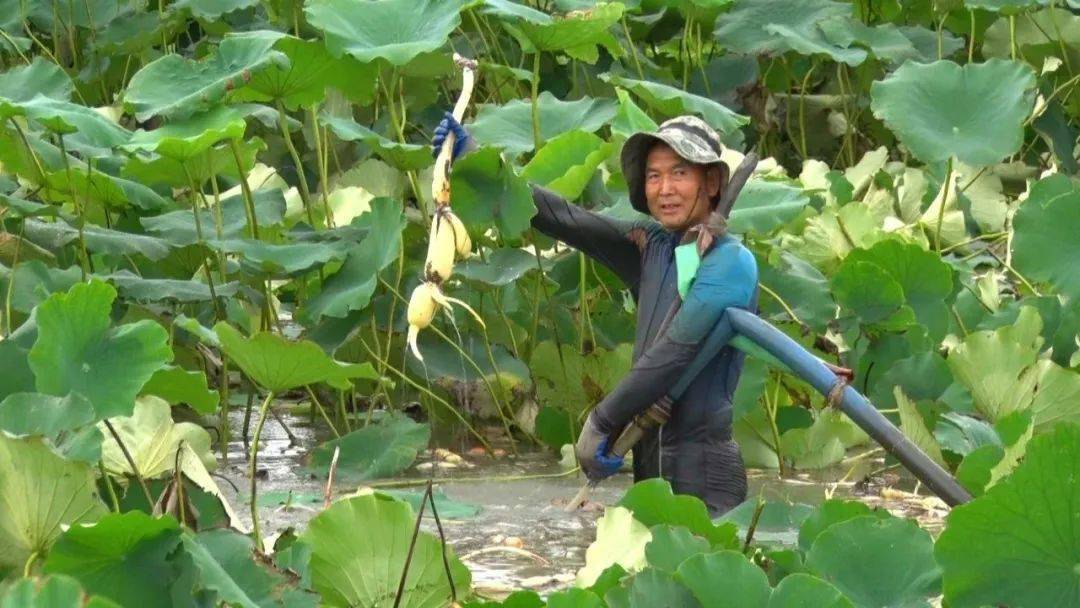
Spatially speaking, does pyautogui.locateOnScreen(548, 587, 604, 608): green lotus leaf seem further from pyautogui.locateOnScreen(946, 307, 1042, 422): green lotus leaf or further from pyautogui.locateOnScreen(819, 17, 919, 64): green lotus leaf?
pyautogui.locateOnScreen(819, 17, 919, 64): green lotus leaf

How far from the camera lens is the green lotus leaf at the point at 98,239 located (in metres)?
3.52

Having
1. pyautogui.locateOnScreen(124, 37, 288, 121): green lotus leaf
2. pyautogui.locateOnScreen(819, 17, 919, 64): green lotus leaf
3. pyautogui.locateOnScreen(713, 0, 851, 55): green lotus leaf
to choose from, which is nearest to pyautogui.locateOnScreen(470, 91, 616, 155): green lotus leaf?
pyautogui.locateOnScreen(124, 37, 288, 121): green lotus leaf

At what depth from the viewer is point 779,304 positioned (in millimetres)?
3879

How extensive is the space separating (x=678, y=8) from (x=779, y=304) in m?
1.58

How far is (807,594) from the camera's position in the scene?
1951 mm

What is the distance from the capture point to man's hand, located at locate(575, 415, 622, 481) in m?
2.97

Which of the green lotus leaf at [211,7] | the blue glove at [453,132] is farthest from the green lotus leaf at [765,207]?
the green lotus leaf at [211,7]

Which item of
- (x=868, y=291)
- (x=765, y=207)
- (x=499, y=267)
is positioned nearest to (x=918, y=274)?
(x=868, y=291)

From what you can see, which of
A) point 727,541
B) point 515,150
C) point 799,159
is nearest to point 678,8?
point 799,159

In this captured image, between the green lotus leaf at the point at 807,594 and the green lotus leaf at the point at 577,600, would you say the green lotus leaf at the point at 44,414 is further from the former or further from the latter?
the green lotus leaf at the point at 807,594

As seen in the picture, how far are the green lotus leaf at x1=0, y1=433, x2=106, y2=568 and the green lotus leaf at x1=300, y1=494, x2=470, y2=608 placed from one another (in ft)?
Result: 0.82

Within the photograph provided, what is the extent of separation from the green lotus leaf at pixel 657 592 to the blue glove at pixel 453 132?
3.91ft

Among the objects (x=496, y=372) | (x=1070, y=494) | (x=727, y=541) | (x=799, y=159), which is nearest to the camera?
(x=1070, y=494)

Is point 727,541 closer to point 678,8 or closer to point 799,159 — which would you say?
point 678,8
